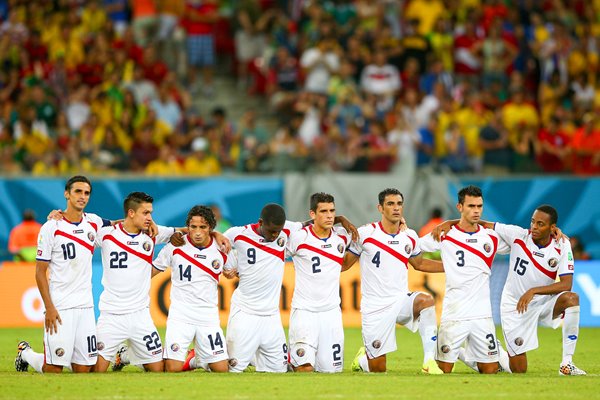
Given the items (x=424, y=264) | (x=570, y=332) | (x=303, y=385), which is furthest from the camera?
(x=424, y=264)

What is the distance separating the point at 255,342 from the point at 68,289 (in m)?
2.26

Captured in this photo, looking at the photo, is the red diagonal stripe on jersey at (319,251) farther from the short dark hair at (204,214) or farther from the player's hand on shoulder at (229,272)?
the short dark hair at (204,214)

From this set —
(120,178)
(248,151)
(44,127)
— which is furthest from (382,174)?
(44,127)

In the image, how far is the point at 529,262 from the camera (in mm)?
15203

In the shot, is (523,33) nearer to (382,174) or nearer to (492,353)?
(382,174)

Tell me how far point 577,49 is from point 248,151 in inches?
349

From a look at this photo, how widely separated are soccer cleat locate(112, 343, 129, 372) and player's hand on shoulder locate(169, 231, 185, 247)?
52.7 inches

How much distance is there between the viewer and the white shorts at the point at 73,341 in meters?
14.2

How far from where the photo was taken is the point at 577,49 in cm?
2881

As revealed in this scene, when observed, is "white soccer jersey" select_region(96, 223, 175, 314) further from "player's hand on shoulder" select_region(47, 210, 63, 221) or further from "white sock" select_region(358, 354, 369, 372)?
"white sock" select_region(358, 354, 369, 372)

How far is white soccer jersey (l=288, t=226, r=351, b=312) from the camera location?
588 inches

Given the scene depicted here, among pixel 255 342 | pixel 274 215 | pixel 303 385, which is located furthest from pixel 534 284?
pixel 303 385

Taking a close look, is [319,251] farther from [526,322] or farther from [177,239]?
[526,322]

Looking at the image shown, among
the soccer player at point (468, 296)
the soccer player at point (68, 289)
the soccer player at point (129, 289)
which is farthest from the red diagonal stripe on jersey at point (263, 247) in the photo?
the soccer player at point (468, 296)
